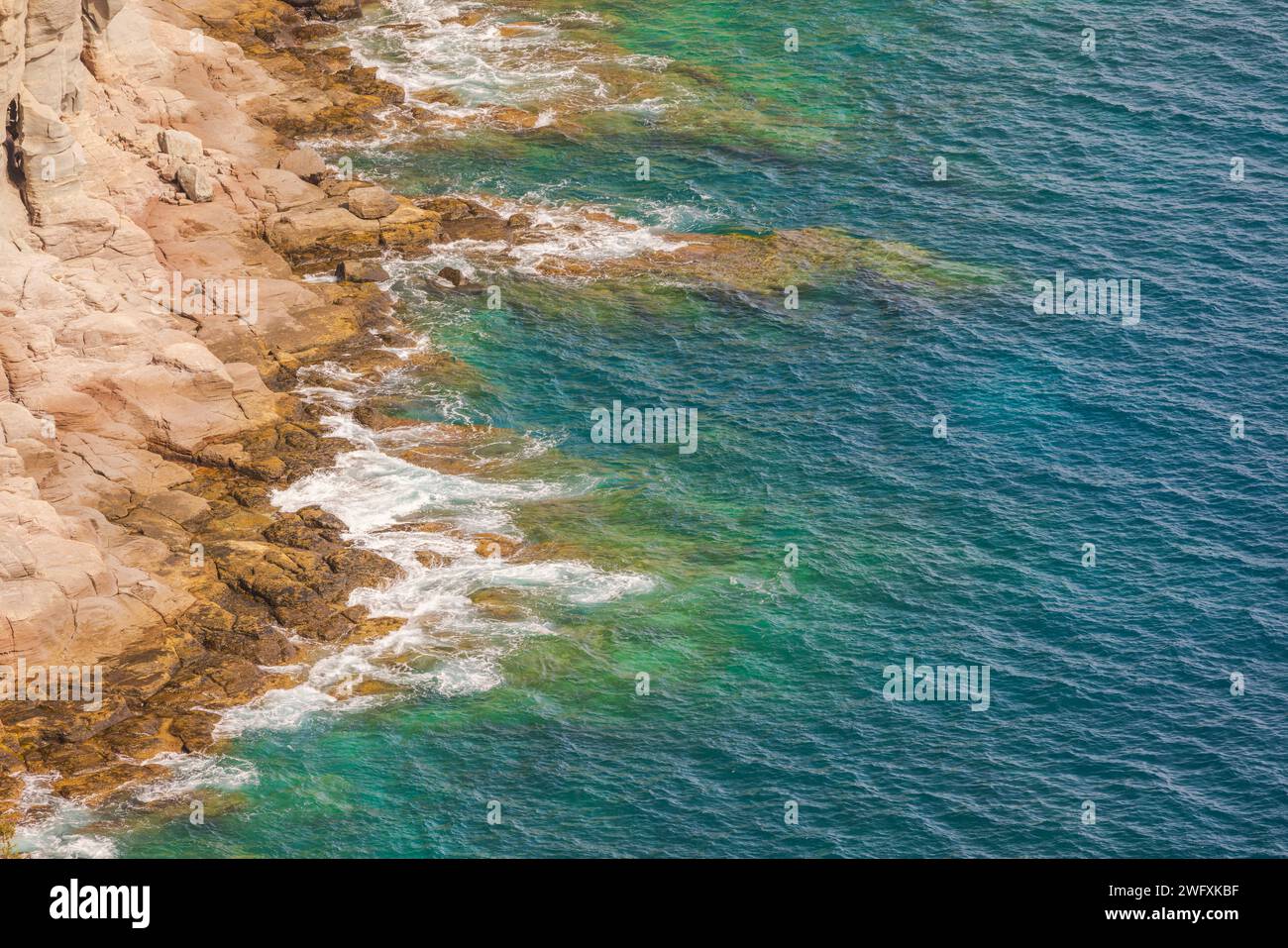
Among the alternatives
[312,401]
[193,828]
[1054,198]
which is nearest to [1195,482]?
[1054,198]

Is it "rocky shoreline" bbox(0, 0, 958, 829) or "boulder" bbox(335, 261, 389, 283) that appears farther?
"boulder" bbox(335, 261, 389, 283)

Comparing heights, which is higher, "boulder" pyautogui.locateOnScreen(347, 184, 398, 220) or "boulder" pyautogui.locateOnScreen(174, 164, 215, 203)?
"boulder" pyautogui.locateOnScreen(174, 164, 215, 203)

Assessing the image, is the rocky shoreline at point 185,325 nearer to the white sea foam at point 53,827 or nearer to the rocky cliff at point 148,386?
the rocky cliff at point 148,386

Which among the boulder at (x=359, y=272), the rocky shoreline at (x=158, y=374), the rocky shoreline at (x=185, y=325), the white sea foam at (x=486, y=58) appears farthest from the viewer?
the white sea foam at (x=486, y=58)

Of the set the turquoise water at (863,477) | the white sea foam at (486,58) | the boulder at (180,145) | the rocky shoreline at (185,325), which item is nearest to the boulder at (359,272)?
the rocky shoreline at (185,325)

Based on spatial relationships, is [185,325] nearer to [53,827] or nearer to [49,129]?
[49,129]

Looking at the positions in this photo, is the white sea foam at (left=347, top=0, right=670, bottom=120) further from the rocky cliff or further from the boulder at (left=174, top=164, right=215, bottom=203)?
the boulder at (left=174, top=164, right=215, bottom=203)

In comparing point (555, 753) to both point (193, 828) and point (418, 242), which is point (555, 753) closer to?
point (193, 828)

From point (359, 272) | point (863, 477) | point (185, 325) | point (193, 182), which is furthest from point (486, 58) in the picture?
point (863, 477)

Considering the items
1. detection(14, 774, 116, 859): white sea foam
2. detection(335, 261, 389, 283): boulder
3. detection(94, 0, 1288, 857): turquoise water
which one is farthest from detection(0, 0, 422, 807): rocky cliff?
detection(94, 0, 1288, 857): turquoise water
